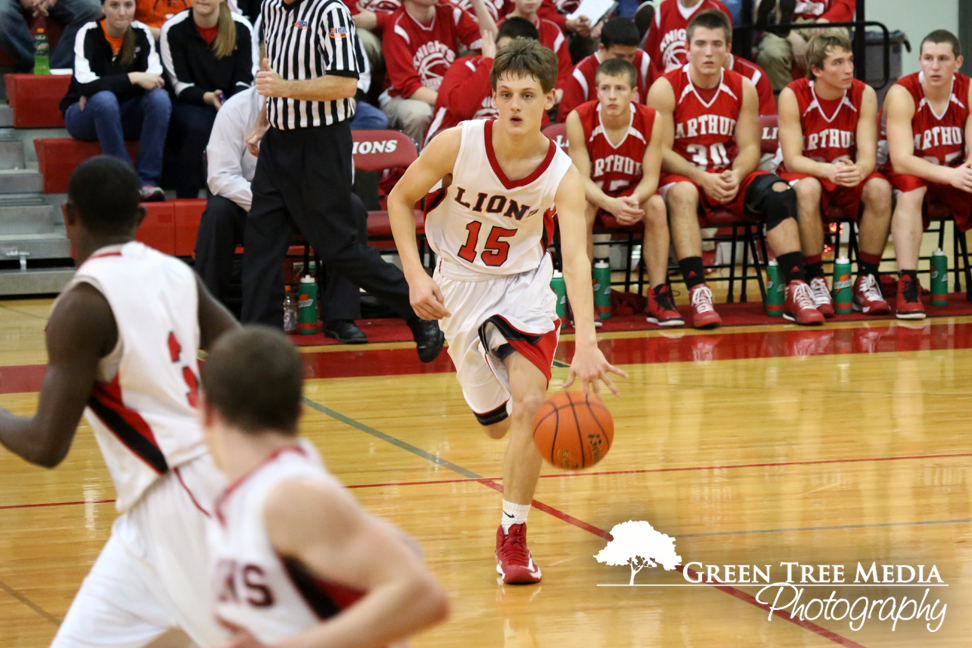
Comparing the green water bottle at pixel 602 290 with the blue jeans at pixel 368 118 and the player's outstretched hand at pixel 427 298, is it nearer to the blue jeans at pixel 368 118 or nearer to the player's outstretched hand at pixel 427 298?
the blue jeans at pixel 368 118

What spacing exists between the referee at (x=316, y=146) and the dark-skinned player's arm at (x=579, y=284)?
2.61 metres

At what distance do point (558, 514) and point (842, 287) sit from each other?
4.80 metres

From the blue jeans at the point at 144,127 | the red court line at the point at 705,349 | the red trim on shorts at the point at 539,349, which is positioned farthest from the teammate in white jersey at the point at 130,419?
the blue jeans at the point at 144,127

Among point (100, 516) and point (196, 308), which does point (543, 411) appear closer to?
point (196, 308)

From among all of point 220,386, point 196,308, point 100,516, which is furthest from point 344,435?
point 220,386

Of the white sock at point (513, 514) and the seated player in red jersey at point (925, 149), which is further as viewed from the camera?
the seated player in red jersey at point (925, 149)

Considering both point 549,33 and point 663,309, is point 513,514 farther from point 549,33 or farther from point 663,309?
point 549,33

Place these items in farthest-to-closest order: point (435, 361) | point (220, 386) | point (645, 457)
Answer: point (435, 361) → point (645, 457) → point (220, 386)

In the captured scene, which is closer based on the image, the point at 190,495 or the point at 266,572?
the point at 266,572

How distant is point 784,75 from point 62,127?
618 cm

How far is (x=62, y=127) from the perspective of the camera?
397 inches

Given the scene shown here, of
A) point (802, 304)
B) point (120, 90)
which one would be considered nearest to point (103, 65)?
point (120, 90)

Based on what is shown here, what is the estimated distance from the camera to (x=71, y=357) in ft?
7.22

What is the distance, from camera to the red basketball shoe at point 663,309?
26.3 ft
